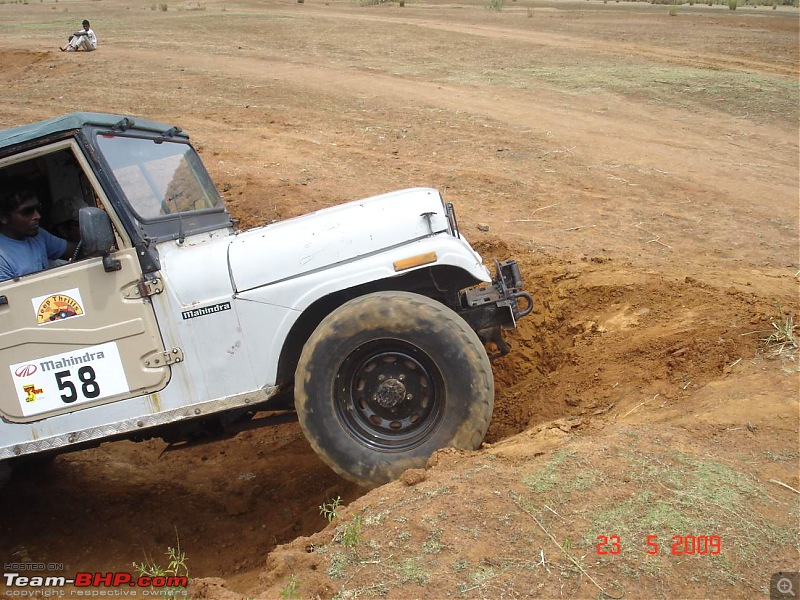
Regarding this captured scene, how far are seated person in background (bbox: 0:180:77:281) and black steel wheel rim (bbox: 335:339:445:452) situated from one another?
6.09 ft

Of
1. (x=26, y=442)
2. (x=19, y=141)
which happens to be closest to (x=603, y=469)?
(x=26, y=442)

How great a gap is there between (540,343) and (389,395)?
2.12 m

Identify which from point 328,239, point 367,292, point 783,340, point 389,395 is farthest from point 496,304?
point 783,340

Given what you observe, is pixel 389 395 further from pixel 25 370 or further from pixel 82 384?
pixel 25 370

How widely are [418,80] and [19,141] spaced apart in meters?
12.4

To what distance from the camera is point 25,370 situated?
13.3ft

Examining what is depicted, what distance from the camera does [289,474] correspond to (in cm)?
546

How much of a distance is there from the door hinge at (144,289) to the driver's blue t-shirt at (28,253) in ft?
1.82

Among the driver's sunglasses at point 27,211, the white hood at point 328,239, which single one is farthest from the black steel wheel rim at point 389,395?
the driver's sunglasses at point 27,211

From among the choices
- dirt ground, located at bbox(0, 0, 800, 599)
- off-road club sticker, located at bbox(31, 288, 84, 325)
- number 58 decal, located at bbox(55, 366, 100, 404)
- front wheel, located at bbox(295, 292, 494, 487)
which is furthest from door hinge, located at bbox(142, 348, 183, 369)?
dirt ground, located at bbox(0, 0, 800, 599)

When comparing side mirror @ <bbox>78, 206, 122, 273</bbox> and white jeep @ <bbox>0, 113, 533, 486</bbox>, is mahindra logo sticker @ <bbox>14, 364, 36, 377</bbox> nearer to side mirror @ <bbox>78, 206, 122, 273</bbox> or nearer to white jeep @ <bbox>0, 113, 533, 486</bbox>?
white jeep @ <bbox>0, 113, 533, 486</bbox>

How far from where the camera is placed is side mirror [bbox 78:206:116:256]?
12.1ft

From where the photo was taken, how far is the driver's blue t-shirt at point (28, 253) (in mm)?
4090

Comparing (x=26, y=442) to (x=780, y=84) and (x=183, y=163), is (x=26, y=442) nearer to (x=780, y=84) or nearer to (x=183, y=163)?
(x=183, y=163)
